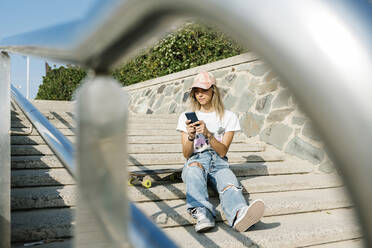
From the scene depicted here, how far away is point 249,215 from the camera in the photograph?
225 centimetres

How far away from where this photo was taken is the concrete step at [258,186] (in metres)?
2.66

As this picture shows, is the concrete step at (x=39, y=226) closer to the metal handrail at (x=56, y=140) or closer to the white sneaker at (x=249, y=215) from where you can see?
the metal handrail at (x=56, y=140)

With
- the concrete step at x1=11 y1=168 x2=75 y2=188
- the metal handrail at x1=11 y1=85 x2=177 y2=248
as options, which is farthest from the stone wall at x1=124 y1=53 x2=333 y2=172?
the metal handrail at x1=11 y1=85 x2=177 y2=248

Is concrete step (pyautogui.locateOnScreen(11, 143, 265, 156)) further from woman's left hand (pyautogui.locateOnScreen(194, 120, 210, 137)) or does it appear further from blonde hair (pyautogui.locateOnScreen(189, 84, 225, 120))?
woman's left hand (pyautogui.locateOnScreen(194, 120, 210, 137))

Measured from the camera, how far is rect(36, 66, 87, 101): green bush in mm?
10328

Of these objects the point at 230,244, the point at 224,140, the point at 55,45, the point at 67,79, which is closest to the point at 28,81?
the point at 67,79

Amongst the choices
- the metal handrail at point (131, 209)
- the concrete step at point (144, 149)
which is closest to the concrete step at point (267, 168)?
the concrete step at point (144, 149)

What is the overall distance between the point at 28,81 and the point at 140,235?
1259cm

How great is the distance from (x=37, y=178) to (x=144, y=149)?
1.29 meters

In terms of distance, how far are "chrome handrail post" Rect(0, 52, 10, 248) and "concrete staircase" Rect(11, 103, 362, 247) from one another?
1.05 feet

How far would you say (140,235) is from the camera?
444 mm

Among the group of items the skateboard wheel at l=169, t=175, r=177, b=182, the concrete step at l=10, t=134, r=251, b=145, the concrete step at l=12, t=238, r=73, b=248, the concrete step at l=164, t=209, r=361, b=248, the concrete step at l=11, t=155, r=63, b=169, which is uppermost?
the concrete step at l=10, t=134, r=251, b=145

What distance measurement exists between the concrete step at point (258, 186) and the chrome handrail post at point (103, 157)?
2228mm

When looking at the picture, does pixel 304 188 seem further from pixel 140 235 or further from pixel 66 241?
pixel 140 235
